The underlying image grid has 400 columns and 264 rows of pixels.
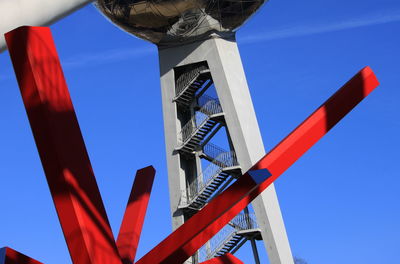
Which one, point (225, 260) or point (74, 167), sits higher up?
point (74, 167)

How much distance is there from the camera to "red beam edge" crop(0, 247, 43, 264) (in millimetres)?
10222

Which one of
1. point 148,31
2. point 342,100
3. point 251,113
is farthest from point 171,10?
point 342,100

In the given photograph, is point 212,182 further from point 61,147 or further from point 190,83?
point 61,147

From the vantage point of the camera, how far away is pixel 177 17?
2686 centimetres

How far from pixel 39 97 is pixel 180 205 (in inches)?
663

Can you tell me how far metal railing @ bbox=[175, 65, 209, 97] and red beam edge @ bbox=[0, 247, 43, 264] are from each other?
1695 cm

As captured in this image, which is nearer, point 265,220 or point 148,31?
point 265,220

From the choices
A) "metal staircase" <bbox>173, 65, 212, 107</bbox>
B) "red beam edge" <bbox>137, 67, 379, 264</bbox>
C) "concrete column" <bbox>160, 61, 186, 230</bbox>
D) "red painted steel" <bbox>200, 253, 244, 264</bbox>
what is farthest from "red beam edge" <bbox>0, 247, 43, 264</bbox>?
"metal staircase" <bbox>173, 65, 212, 107</bbox>

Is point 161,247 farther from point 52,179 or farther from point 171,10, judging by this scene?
point 171,10

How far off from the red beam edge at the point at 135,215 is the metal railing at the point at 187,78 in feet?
41.3

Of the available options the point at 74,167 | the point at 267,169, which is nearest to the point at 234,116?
the point at 267,169

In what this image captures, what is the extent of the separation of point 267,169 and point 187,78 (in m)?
17.8

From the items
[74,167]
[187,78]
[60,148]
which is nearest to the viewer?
[60,148]

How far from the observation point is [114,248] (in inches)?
406
